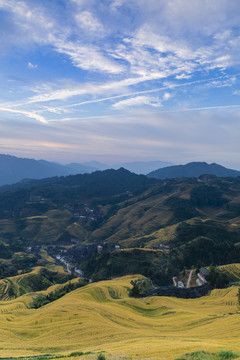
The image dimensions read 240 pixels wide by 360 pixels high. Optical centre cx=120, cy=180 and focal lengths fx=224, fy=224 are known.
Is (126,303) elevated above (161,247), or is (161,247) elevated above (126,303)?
(126,303)

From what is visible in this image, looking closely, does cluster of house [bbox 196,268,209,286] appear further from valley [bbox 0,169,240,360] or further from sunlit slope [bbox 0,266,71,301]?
sunlit slope [bbox 0,266,71,301]

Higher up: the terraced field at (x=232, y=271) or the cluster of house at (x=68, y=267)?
the terraced field at (x=232, y=271)

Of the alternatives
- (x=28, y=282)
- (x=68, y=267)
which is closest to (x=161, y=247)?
(x=68, y=267)

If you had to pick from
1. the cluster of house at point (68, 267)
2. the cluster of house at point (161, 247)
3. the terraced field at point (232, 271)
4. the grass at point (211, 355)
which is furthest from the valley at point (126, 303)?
the cluster of house at point (161, 247)

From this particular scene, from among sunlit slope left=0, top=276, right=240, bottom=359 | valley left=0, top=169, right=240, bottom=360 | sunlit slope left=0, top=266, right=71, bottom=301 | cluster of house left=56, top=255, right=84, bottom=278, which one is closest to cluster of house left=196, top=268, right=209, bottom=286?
valley left=0, top=169, right=240, bottom=360

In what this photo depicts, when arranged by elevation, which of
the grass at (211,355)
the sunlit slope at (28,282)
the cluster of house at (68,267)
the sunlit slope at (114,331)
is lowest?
the cluster of house at (68,267)

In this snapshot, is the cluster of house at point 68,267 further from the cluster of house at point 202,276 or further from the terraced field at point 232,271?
the terraced field at point 232,271

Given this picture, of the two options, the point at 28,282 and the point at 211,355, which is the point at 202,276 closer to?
the point at 211,355

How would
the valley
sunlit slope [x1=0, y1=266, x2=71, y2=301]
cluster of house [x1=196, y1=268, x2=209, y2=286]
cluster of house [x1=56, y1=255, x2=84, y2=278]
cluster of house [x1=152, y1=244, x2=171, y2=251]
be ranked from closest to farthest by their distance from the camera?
the valley → cluster of house [x1=196, y1=268, x2=209, y2=286] → sunlit slope [x1=0, y1=266, x2=71, y2=301] → cluster of house [x1=152, y1=244, x2=171, y2=251] → cluster of house [x1=56, y1=255, x2=84, y2=278]

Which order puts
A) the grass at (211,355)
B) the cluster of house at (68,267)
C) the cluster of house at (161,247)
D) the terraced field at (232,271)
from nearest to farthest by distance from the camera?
the grass at (211,355) → the terraced field at (232,271) → the cluster of house at (161,247) → the cluster of house at (68,267)

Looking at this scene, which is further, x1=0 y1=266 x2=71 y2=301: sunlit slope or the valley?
x1=0 y1=266 x2=71 y2=301: sunlit slope

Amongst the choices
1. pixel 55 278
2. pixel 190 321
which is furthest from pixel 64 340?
pixel 55 278
